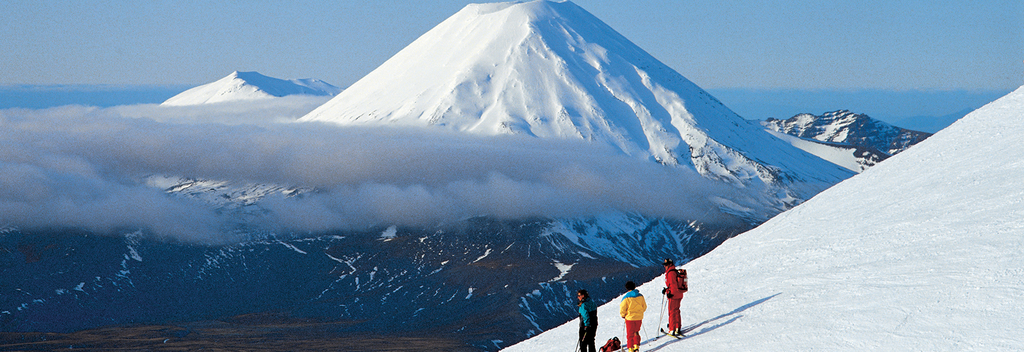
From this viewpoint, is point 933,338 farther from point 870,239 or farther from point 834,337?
point 870,239

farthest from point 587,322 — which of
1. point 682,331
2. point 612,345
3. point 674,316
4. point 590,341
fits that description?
point 682,331

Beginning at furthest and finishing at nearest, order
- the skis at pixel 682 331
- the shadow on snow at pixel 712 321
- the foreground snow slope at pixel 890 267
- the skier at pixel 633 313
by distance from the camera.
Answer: the skis at pixel 682 331, the shadow on snow at pixel 712 321, the skier at pixel 633 313, the foreground snow slope at pixel 890 267

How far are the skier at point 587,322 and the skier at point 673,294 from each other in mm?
2414

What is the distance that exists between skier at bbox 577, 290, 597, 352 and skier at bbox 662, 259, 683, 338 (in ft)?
7.92

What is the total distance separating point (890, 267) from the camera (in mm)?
26609

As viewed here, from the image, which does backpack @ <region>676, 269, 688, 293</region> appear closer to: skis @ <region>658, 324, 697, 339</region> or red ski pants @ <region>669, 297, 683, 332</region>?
red ski pants @ <region>669, 297, 683, 332</region>

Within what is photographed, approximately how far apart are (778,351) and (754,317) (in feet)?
12.8

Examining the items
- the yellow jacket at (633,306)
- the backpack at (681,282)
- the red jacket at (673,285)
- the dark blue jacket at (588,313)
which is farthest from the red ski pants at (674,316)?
the dark blue jacket at (588,313)

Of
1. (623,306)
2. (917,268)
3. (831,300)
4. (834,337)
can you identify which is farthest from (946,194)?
(623,306)

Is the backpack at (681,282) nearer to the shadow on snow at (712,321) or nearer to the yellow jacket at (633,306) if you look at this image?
the yellow jacket at (633,306)

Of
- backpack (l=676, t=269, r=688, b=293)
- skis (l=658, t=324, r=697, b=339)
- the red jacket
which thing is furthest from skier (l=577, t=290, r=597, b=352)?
skis (l=658, t=324, r=697, b=339)

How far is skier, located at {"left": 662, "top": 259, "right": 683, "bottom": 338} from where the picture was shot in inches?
1028

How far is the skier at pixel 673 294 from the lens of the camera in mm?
26109

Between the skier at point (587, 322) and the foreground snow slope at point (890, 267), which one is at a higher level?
the foreground snow slope at point (890, 267)
